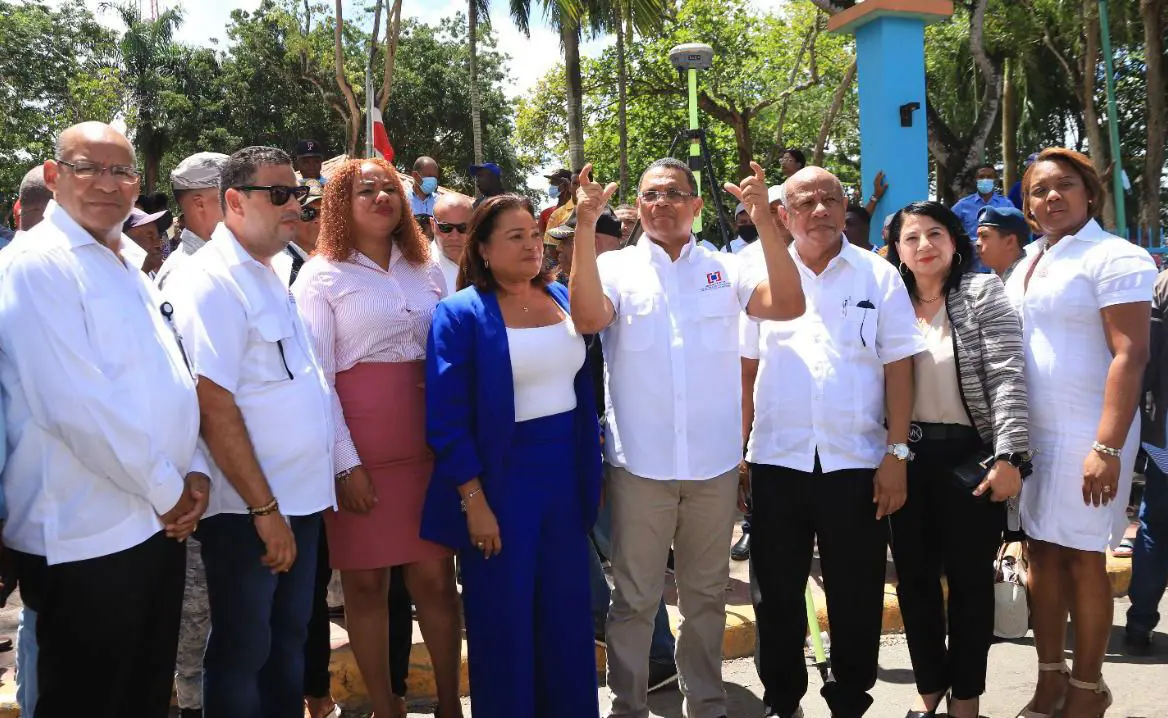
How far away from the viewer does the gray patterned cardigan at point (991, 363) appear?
345cm

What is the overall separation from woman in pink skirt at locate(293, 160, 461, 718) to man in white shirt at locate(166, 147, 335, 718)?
0.82 ft

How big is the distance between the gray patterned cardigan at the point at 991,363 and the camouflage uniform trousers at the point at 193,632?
311 cm

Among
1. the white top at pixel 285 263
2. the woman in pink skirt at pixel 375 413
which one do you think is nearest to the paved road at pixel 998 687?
the woman in pink skirt at pixel 375 413

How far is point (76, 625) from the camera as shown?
2396mm

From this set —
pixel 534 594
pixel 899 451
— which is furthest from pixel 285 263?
pixel 899 451

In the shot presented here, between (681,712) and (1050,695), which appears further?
(681,712)

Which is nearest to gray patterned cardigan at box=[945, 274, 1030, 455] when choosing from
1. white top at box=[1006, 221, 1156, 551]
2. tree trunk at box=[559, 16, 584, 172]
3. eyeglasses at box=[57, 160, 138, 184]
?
white top at box=[1006, 221, 1156, 551]

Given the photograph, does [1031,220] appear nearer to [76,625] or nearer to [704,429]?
[704,429]

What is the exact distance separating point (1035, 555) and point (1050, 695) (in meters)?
0.58

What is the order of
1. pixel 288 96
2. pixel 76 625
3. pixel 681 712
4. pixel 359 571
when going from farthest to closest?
pixel 288 96 < pixel 681 712 < pixel 359 571 < pixel 76 625

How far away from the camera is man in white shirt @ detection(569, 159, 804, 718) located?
3.51 m

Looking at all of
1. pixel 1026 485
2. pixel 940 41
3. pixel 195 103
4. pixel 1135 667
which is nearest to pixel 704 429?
pixel 1026 485

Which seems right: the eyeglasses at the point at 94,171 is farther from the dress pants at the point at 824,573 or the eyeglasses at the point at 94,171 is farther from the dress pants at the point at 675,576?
the dress pants at the point at 824,573

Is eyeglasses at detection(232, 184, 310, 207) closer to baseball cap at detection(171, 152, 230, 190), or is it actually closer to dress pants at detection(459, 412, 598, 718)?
baseball cap at detection(171, 152, 230, 190)
